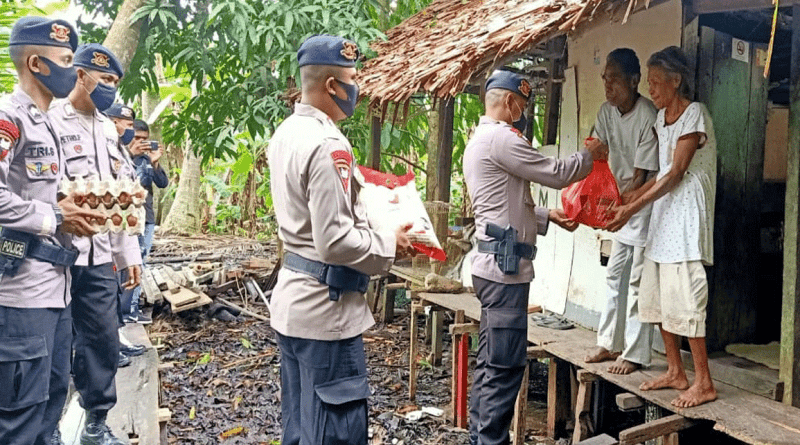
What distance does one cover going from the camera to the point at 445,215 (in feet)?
25.2

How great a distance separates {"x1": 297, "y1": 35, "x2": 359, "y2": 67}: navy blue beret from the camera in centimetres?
289

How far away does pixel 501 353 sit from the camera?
418cm

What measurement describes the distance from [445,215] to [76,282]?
4530 mm

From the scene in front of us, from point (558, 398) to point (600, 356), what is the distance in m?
1.08

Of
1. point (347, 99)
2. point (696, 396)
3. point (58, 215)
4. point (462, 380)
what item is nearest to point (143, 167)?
point (462, 380)

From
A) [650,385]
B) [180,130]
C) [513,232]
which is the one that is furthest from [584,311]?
[180,130]

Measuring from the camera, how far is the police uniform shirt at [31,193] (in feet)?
9.80

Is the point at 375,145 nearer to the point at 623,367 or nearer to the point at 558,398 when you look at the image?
the point at 558,398

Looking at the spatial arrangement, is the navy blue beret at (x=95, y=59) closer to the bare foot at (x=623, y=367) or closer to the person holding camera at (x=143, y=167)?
the person holding camera at (x=143, y=167)

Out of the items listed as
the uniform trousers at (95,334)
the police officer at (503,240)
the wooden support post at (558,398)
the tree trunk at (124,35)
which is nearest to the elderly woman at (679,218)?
the police officer at (503,240)

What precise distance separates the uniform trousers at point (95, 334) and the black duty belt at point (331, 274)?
1506 millimetres

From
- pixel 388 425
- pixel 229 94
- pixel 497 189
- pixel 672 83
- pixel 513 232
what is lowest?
pixel 388 425

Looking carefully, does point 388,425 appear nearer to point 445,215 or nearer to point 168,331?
point 445,215

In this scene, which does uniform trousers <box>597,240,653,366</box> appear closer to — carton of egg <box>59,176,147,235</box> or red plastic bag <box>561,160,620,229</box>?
red plastic bag <box>561,160,620,229</box>
